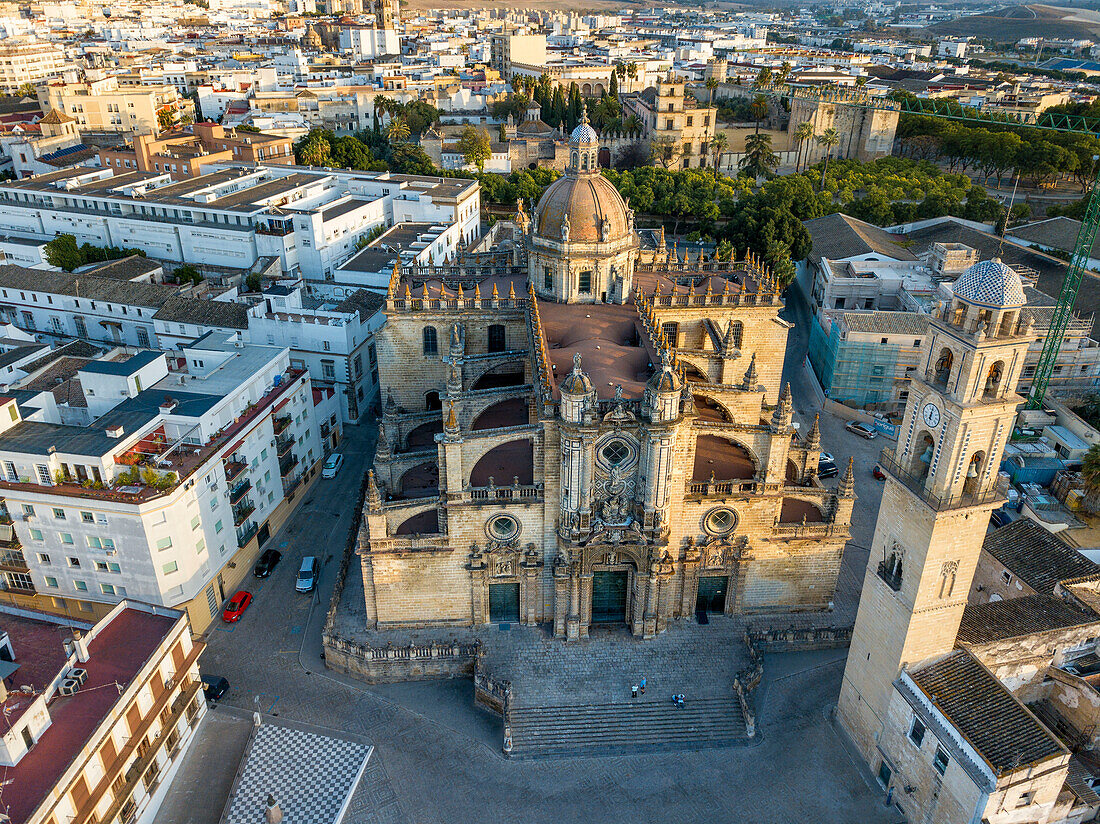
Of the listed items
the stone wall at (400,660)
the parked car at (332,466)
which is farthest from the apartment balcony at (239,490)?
the stone wall at (400,660)

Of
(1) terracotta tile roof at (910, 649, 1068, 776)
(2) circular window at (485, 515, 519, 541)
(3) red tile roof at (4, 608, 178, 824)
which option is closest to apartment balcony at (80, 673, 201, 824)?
(3) red tile roof at (4, 608, 178, 824)

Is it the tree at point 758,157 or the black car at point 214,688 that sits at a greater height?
the tree at point 758,157

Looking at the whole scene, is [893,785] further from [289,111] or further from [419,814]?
[289,111]

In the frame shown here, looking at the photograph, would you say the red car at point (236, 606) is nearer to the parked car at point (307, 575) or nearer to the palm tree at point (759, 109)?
the parked car at point (307, 575)

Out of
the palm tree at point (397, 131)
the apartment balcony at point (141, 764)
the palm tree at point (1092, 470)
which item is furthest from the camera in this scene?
the palm tree at point (397, 131)

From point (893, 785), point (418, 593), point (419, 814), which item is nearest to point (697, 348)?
point (418, 593)

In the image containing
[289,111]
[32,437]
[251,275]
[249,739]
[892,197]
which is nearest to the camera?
[249,739]

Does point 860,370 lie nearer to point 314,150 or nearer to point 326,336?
point 326,336
